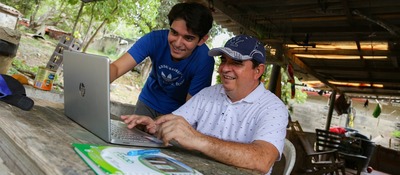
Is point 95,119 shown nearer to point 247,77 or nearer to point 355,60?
point 247,77

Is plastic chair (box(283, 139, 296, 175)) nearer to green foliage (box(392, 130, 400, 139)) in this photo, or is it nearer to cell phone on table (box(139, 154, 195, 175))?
cell phone on table (box(139, 154, 195, 175))

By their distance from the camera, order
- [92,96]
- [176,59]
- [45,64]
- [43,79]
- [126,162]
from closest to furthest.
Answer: [126,162] → [92,96] → [176,59] → [43,79] → [45,64]

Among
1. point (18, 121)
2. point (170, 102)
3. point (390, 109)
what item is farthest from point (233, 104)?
point (390, 109)

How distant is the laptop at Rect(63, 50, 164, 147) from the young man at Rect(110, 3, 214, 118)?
1.56ft

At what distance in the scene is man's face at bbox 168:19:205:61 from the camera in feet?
6.76

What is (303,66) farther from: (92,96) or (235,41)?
(92,96)

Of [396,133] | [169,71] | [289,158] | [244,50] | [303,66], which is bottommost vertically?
[396,133]

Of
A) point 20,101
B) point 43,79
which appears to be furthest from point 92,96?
point 43,79

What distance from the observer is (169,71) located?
227cm

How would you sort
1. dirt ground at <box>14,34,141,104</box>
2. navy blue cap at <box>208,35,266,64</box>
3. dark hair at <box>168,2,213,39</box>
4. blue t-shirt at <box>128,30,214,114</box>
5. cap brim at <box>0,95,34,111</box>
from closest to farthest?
cap brim at <box>0,95,34,111</box> → navy blue cap at <box>208,35,266,64</box> → dark hair at <box>168,2,213,39</box> → blue t-shirt at <box>128,30,214,114</box> → dirt ground at <box>14,34,141,104</box>

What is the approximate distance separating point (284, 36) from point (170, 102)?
13.1 feet

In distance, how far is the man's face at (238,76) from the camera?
1.77 metres

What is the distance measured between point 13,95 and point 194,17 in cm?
105

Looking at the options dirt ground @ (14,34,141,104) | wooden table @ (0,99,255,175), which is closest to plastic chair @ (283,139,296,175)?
wooden table @ (0,99,255,175)
